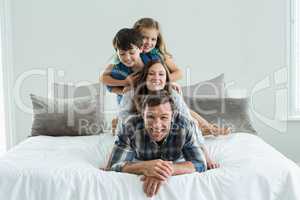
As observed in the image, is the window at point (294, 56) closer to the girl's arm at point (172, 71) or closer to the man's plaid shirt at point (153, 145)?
the girl's arm at point (172, 71)

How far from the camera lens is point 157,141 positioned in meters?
2.01

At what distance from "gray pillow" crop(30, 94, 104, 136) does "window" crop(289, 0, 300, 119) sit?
168 centimetres

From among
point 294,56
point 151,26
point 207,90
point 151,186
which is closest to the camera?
point 151,186

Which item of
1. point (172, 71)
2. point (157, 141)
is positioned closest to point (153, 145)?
point (157, 141)

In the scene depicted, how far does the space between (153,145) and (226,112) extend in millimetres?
1069

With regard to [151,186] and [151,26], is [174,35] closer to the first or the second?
[151,26]

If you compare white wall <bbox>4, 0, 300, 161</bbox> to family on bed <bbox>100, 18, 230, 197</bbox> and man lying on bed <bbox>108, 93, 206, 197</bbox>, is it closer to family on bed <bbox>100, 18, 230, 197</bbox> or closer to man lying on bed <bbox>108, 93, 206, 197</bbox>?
family on bed <bbox>100, 18, 230, 197</bbox>

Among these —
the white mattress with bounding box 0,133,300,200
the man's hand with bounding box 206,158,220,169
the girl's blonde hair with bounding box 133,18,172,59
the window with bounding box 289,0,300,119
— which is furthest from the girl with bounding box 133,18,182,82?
the window with bounding box 289,0,300,119

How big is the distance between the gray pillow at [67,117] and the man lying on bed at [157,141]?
1.00m

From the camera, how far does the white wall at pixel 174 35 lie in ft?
12.0

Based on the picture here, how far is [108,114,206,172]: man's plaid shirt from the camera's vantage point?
2012 mm

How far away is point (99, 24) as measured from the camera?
12.0 ft

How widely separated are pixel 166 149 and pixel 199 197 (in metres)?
0.29

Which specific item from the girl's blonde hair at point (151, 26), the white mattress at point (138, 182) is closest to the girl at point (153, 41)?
the girl's blonde hair at point (151, 26)
